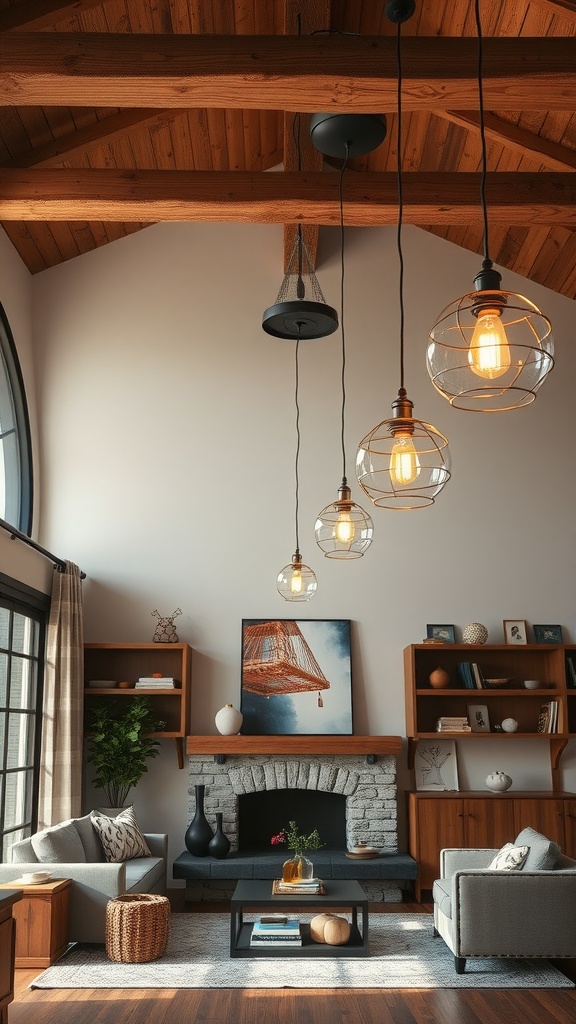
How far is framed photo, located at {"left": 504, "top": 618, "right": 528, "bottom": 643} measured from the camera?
771cm

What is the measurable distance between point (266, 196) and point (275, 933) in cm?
447

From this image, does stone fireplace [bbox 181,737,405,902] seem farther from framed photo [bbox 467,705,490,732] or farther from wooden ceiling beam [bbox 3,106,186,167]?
wooden ceiling beam [bbox 3,106,186,167]

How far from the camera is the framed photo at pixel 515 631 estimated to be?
7.71 m

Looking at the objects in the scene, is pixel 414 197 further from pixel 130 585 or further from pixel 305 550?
pixel 130 585

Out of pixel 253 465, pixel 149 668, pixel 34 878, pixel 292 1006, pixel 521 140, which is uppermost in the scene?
pixel 521 140

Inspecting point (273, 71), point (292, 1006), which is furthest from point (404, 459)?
point (292, 1006)

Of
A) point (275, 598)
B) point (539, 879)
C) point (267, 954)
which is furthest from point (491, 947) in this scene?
point (275, 598)

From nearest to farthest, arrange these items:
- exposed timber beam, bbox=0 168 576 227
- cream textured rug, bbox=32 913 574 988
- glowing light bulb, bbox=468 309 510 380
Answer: glowing light bulb, bbox=468 309 510 380 → cream textured rug, bbox=32 913 574 988 → exposed timber beam, bbox=0 168 576 227

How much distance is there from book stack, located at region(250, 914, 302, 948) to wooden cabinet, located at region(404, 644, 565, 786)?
6.90 feet

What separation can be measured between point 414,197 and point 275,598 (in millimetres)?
3426

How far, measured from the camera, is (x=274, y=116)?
7.65 m

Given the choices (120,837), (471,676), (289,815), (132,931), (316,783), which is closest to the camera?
(132,931)

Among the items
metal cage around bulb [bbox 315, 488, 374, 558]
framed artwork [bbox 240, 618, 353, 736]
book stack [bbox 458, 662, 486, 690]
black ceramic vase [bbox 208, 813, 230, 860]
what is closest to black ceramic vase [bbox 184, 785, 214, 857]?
black ceramic vase [bbox 208, 813, 230, 860]

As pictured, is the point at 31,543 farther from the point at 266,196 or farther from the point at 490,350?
the point at 490,350
